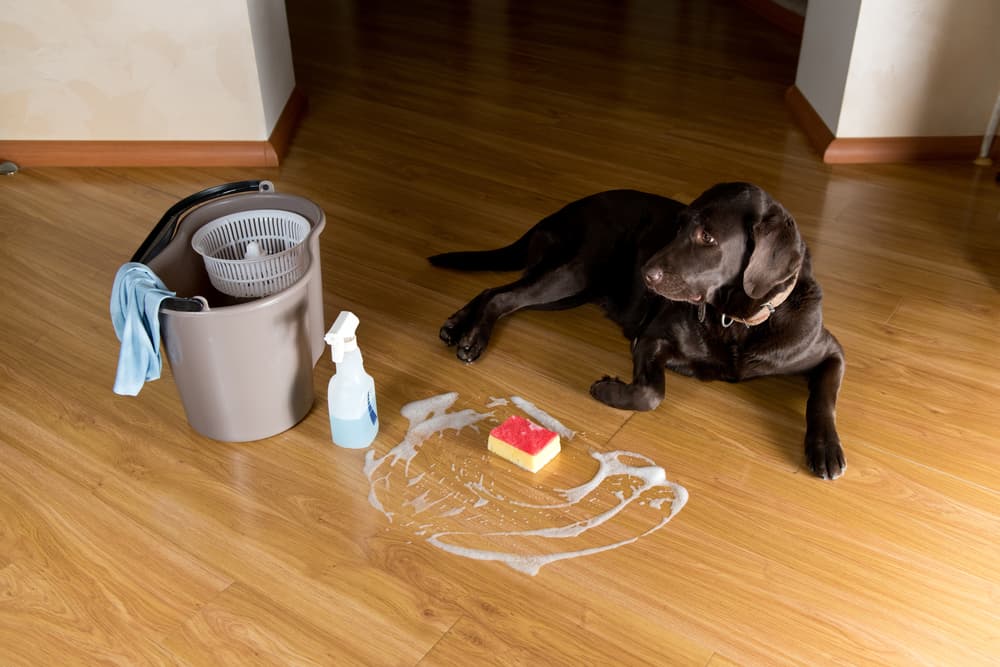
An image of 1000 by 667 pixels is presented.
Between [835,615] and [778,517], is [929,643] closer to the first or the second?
[835,615]

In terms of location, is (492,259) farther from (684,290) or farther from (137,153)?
(137,153)

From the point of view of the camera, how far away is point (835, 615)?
1.53m

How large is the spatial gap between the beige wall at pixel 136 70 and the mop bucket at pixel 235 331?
1.01m

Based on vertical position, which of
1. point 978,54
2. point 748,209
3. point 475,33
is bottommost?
point 475,33

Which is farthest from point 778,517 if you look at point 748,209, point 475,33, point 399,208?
point 475,33

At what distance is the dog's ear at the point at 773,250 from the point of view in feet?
5.54

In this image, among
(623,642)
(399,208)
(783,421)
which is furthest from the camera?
(399,208)

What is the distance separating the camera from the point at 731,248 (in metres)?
1.72

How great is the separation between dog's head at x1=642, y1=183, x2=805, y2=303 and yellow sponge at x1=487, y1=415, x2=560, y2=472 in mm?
357

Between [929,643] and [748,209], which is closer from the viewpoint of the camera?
[929,643]

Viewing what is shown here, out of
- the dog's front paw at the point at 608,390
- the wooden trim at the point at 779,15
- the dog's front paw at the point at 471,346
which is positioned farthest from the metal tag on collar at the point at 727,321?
the wooden trim at the point at 779,15

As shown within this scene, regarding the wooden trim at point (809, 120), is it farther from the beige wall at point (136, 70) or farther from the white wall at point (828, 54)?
the beige wall at point (136, 70)

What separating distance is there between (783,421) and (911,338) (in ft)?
1.61

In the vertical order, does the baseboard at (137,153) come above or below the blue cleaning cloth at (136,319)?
below
